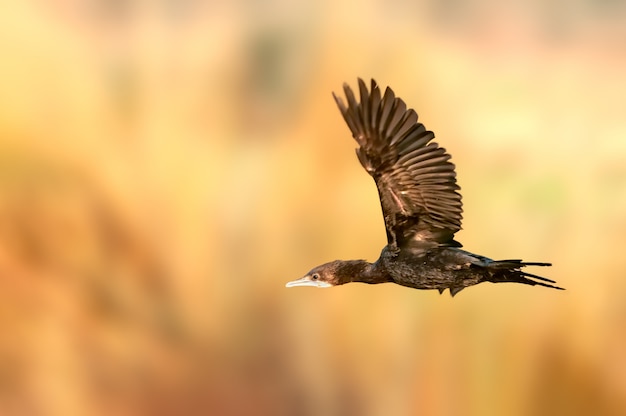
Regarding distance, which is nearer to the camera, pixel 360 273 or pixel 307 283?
pixel 360 273

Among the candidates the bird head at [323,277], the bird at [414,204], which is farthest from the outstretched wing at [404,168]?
the bird head at [323,277]

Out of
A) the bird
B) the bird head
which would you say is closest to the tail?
the bird

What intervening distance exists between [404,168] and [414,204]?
429mm

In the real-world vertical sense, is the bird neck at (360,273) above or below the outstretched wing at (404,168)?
below

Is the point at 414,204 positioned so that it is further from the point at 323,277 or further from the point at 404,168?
the point at 323,277

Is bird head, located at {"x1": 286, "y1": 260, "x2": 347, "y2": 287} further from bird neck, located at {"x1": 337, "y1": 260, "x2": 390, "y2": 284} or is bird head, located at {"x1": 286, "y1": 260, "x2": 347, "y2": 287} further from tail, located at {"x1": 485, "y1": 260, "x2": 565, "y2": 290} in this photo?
tail, located at {"x1": 485, "y1": 260, "x2": 565, "y2": 290}

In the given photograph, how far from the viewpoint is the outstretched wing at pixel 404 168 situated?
7195 millimetres

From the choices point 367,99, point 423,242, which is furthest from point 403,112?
point 423,242

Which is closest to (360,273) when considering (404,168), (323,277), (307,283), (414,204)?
(323,277)

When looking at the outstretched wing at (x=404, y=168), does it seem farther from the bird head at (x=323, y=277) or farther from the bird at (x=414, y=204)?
the bird head at (x=323, y=277)

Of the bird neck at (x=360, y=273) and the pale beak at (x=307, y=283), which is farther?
the pale beak at (x=307, y=283)

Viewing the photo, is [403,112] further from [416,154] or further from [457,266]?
[457,266]

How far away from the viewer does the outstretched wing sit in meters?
7.20

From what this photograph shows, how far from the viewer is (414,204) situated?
25.8 feet
